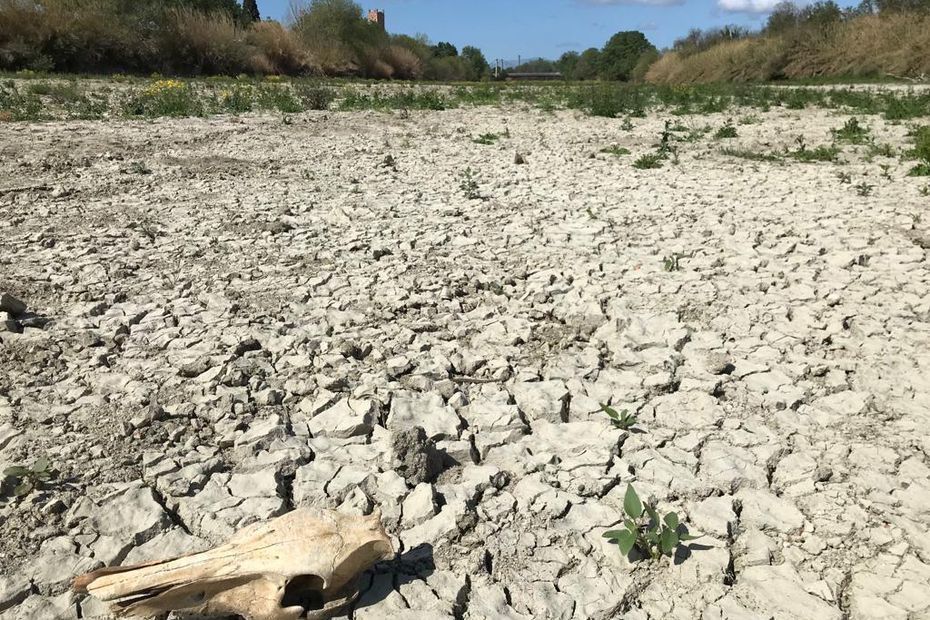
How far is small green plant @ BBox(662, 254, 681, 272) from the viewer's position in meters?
4.38

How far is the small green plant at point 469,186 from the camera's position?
20.0ft

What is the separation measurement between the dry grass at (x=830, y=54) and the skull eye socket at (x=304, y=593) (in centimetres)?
2579

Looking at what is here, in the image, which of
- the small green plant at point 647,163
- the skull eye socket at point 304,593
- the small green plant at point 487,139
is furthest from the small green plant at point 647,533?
the small green plant at point 487,139

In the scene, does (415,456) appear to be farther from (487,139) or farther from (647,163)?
(487,139)

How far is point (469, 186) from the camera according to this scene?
6281mm

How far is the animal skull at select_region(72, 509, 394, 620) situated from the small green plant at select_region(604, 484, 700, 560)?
724 mm

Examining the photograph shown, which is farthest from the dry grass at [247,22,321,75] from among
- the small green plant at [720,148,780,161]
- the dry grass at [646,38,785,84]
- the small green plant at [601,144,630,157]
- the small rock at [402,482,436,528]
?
the small rock at [402,482,436,528]

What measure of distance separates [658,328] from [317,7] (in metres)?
36.5

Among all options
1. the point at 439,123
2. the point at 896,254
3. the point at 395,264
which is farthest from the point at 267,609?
the point at 439,123

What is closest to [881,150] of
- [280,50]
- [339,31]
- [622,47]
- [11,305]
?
[11,305]

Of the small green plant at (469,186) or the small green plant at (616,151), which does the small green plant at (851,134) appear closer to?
the small green plant at (616,151)

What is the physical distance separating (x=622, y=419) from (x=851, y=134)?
311 inches

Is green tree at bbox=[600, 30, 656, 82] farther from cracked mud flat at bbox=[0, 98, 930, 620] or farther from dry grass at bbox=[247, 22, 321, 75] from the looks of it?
cracked mud flat at bbox=[0, 98, 930, 620]

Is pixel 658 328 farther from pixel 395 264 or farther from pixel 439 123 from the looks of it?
pixel 439 123
